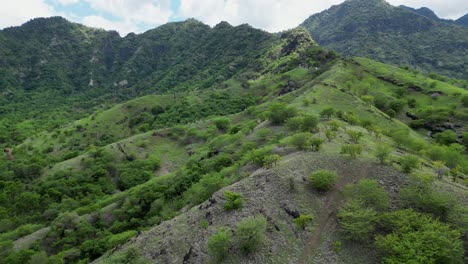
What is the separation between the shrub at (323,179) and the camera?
46031 millimetres

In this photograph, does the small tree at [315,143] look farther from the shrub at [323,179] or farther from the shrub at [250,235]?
the shrub at [250,235]

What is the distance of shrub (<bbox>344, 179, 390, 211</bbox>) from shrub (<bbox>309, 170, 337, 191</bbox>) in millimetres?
2280

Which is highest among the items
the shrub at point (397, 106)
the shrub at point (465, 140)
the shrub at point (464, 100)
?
the shrub at point (397, 106)

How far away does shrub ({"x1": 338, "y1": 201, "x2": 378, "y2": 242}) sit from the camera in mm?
37975

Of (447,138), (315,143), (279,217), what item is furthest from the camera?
(447,138)

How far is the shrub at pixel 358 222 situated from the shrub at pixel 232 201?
44.3 ft

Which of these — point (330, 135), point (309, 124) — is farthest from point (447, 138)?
point (330, 135)

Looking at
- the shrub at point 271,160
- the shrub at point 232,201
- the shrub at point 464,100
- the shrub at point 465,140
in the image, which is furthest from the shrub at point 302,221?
the shrub at point 464,100

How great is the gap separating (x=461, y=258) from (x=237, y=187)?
28.7 meters

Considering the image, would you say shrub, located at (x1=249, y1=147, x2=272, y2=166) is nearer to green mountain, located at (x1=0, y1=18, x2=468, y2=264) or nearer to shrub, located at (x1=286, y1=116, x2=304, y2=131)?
green mountain, located at (x1=0, y1=18, x2=468, y2=264)

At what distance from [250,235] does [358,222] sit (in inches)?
505

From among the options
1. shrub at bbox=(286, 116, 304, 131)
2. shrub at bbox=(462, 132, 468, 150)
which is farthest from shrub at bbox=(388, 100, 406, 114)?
shrub at bbox=(286, 116, 304, 131)

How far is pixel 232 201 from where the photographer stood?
46.2m

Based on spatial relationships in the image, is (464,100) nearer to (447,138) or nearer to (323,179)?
(447,138)
